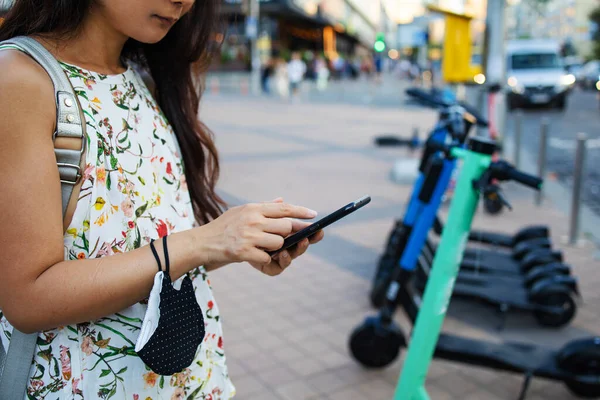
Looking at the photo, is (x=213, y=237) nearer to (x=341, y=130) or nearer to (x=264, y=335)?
(x=264, y=335)

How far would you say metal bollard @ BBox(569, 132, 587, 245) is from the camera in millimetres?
5297

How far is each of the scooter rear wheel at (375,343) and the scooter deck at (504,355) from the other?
0.25m

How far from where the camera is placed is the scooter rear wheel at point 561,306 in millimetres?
3672

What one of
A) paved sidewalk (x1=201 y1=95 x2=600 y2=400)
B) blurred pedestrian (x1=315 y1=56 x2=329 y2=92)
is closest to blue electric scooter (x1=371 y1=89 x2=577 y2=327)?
paved sidewalk (x1=201 y1=95 x2=600 y2=400)

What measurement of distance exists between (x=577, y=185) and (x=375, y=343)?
10.6ft

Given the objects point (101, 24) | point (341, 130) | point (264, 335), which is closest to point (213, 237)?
point (101, 24)

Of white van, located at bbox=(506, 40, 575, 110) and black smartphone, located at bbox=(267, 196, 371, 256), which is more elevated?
white van, located at bbox=(506, 40, 575, 110)

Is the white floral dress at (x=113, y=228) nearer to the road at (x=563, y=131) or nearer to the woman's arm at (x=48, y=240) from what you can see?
the woman's arm at (x=48, y=240)

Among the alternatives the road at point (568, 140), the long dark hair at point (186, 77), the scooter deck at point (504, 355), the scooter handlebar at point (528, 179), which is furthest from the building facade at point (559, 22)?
the long dark hair at point (186, 77)

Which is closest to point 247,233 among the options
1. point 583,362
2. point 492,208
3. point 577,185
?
point 583,362

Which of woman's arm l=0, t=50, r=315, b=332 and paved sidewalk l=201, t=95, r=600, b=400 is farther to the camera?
paved sidewalk l=201, t=95, r=600, b=400

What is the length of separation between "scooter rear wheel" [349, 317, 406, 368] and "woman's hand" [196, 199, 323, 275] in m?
2.16

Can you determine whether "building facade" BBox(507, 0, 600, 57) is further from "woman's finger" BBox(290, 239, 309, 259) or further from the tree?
"woman's finger" BBox(290, 239, 309, 259)

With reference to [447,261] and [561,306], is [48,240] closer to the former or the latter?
[447,261]
